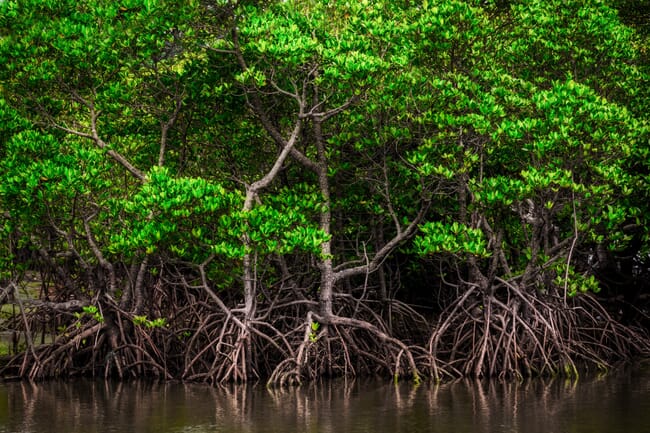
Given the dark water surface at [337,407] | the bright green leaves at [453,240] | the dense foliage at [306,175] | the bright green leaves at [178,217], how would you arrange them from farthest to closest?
the bright green leaves at [453,240] → the dense foliage at [306,175] → the bright green leaves at [178,217] → the dark water surface at [337,407]

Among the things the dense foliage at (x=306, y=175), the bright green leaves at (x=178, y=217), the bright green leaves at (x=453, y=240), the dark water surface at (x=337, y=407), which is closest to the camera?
the dark water surface at (x=337, y=407)

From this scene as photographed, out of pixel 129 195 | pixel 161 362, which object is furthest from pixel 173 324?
pixel 129 195

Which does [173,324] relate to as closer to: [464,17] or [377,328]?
[377,328]

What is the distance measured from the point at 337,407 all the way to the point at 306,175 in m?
6.11

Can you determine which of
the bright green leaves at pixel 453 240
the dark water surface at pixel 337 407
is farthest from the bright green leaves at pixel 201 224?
the dark water surface at pixel 337 407

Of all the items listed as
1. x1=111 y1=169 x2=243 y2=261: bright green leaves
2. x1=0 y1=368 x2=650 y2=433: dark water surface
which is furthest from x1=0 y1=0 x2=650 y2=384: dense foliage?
x1=0 y1=368 x2=650 y2=433: dark water surface

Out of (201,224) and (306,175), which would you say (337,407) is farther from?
(306,175)

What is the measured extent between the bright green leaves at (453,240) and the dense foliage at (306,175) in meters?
0.04

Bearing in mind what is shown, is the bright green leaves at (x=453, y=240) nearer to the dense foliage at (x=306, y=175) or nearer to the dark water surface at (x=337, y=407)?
the dense foliage at (x=306, y=175)

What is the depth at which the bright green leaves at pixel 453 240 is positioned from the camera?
583 inches

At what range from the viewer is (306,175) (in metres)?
17.7

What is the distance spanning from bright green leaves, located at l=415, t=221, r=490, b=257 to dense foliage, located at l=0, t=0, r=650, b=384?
43 mm

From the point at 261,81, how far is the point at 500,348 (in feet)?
17.2

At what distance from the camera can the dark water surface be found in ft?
35.8
